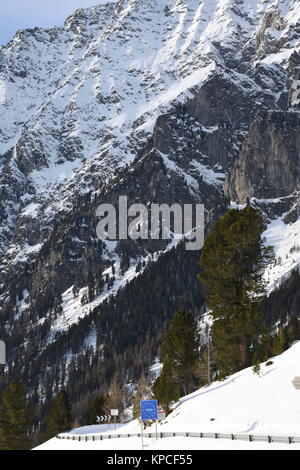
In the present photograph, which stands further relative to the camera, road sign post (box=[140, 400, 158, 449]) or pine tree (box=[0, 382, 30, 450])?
pine tree (box=[0, 382, 30, 450])

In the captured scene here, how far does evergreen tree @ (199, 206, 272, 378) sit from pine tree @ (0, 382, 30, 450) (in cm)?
3371

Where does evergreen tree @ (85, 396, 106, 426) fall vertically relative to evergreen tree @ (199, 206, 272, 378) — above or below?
below

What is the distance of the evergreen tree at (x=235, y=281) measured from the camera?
6069 centimetres

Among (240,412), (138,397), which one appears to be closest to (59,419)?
(138,397)

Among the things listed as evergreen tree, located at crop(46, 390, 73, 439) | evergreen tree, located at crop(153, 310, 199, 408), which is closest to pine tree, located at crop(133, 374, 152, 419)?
evergreen tree, located at crop(153, 310, 199, 408)

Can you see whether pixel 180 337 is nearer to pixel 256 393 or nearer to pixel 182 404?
pixel 182 404

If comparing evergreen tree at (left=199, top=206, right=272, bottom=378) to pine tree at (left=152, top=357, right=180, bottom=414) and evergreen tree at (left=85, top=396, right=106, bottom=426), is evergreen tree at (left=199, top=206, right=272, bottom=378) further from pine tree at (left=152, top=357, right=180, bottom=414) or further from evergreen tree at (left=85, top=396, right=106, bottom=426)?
evergreen tree at (left=85, top=396, right=106, bottom=426)

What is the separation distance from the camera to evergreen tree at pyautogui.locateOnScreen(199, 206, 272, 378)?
60688 millimetres

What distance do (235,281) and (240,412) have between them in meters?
19.4

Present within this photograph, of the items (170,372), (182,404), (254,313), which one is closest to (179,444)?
(182,404)

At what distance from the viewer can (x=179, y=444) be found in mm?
39000

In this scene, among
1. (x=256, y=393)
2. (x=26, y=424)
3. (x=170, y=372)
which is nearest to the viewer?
(x=256, y=393)
